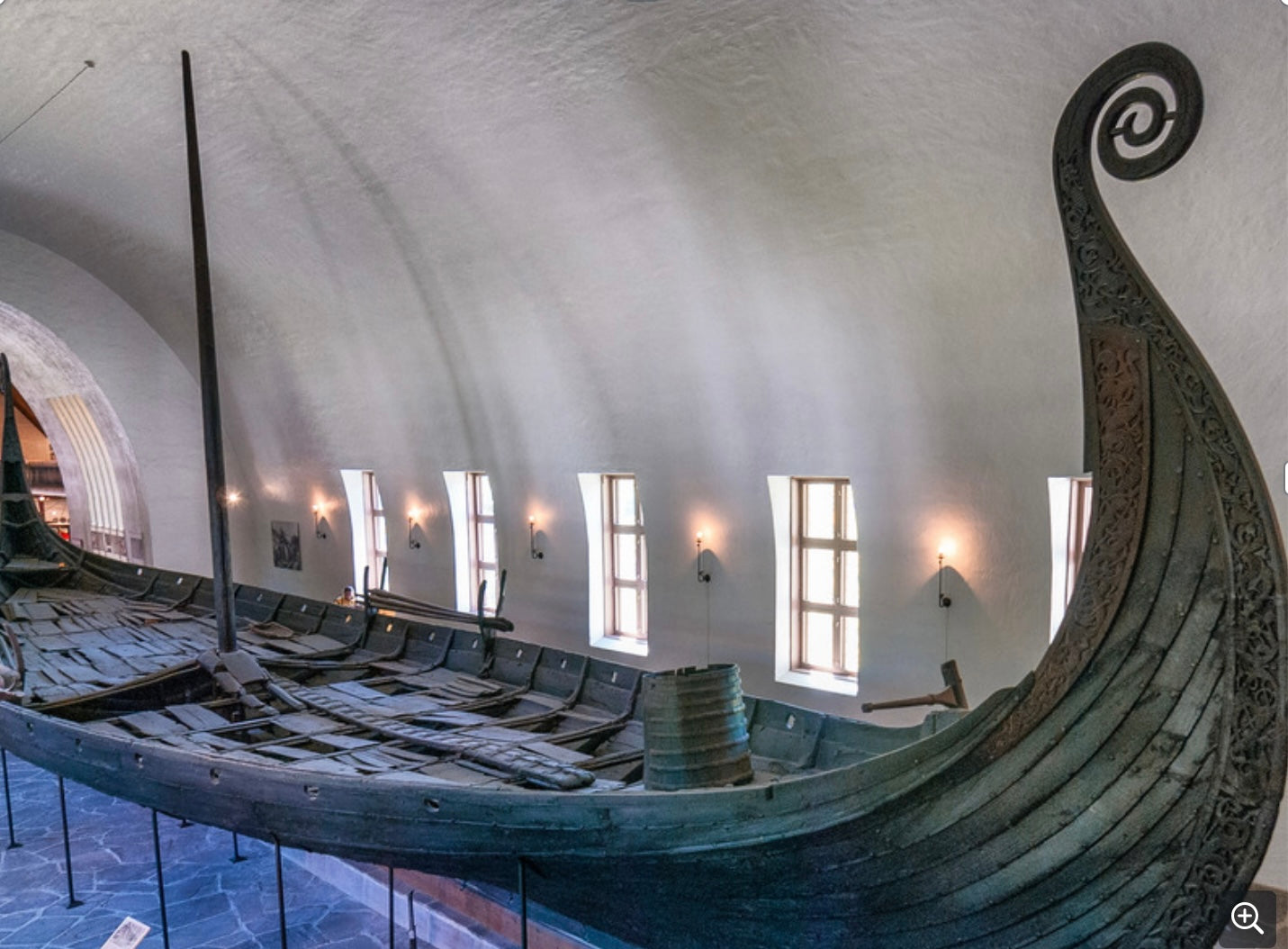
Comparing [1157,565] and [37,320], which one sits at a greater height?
[37,320]

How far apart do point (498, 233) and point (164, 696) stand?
16.4ft

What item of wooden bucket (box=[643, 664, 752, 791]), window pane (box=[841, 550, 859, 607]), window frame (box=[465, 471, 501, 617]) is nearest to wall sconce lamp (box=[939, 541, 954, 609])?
window pane (box=[841, 550, 859, 607])

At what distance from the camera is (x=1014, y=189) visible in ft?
17.3

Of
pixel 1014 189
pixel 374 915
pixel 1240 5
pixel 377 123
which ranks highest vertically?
pixel 377 123

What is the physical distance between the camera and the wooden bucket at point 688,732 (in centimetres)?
336

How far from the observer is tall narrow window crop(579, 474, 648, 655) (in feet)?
32.4

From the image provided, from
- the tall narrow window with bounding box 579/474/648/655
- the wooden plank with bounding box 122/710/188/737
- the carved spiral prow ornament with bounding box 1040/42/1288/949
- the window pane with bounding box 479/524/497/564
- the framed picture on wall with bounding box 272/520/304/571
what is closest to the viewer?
the carved spiral prow ornament with bounding box 1040/42/1288/949

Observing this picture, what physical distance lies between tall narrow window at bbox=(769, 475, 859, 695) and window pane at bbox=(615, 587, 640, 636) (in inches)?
96.0

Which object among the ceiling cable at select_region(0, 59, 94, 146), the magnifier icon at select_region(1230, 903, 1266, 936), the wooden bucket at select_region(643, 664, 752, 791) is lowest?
the magnifier icon at select_region(1230, 903, 1266, 936)

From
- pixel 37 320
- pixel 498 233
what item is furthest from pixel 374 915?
pixel 37 320

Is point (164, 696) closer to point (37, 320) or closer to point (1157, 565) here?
point (1157, 565)

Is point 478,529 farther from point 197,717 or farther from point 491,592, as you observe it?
point 197,717

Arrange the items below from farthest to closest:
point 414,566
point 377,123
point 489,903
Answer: point 414,566
point 377,123
point 489,903

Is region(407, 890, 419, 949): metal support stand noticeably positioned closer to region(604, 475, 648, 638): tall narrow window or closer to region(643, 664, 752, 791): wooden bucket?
region(643, 664, 752, 791): wooden bucket
